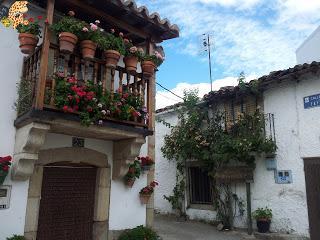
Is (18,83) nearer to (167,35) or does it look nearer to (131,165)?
(131,165)

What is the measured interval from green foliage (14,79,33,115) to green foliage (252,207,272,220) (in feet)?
22.6

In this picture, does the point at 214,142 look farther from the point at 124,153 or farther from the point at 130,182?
the point at 124,153

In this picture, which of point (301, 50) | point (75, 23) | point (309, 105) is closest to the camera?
point (75, 23)

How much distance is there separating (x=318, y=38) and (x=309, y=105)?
4313mm

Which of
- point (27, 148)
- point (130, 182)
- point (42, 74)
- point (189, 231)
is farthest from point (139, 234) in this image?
point (189, 231)

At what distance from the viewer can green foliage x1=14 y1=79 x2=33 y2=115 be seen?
5160mm

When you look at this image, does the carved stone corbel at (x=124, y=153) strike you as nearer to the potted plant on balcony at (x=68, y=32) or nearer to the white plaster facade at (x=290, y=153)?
the potted plant on balcony at (x=68, y=32)

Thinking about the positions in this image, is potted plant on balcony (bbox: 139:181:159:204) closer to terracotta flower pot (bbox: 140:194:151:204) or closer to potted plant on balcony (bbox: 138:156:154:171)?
terracotta flower pot (bbox: 140:194:151:204)

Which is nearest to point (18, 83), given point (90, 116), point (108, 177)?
point (90, 116)

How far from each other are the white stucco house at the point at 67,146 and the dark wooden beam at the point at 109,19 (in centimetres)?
2

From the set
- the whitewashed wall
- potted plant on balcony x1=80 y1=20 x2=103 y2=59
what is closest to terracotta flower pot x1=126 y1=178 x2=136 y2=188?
the whitewashed wall

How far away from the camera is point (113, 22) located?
20.2 ft

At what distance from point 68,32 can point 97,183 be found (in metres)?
2.88

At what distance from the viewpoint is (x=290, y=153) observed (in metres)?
→ 8.99
